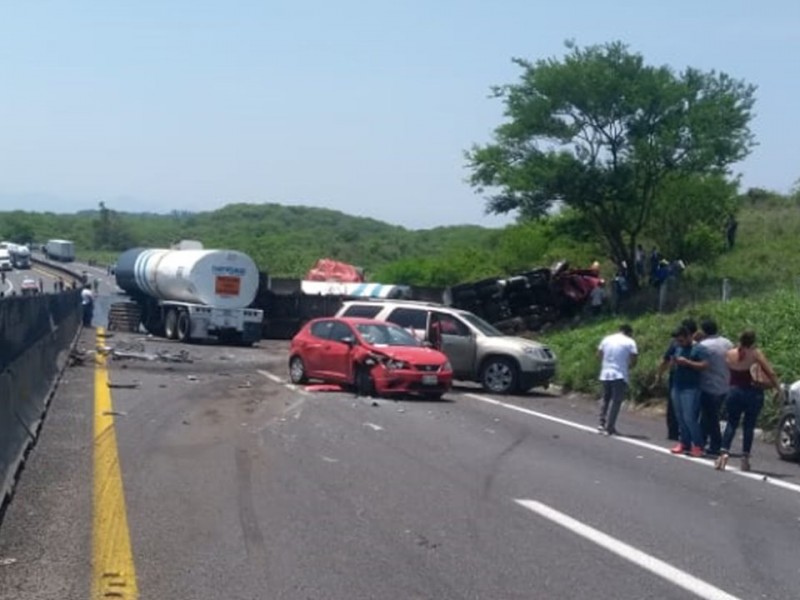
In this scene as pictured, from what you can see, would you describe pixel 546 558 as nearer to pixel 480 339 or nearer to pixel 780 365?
pixel 780 365

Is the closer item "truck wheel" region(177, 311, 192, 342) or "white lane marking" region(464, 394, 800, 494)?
"white lane marking" region(464, 394, 800, 494)

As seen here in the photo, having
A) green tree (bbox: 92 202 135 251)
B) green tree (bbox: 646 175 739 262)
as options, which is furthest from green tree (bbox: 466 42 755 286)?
green tree (bbox: 92 202 135 251)

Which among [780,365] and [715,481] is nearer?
[715,481]

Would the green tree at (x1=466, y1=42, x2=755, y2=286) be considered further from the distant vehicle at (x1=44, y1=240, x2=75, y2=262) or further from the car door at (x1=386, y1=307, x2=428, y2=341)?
the distant vehicle at (x1=44, y1=240, x2=75, y2=262)

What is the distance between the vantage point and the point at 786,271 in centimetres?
4228

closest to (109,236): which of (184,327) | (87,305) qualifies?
(87,305)

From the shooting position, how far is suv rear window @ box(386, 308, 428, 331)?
3109 cm

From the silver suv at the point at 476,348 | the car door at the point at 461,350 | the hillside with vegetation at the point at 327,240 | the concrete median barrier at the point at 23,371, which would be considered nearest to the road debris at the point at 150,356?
the concrete median barrier at the point at 23,371

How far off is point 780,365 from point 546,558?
14.2m

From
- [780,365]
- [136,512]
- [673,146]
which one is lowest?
[136,512]

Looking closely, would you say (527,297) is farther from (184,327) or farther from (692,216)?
(184,327)

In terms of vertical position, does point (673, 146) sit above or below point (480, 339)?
above

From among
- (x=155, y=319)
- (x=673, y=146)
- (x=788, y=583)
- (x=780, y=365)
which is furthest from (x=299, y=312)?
(x=788, y=583)

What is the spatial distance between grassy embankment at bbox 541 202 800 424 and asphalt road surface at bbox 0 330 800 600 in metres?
4.20
